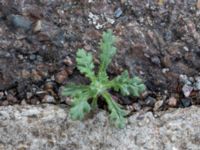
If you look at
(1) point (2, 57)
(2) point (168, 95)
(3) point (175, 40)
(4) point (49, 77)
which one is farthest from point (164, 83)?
(1) point (2, 57)

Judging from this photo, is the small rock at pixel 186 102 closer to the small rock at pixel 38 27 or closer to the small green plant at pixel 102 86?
the small green plant at pixel 102 86

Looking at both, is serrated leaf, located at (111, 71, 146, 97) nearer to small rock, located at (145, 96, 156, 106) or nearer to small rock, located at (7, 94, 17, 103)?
small rock, located at (145, 96, 156, 106)

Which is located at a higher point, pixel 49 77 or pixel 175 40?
pixel 175 40

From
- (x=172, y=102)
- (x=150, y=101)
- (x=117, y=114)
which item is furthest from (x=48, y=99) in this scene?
(x=172, y=102)

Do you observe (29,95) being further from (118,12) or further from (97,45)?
(118,12)

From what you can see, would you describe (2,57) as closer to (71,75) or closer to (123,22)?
(71,75)

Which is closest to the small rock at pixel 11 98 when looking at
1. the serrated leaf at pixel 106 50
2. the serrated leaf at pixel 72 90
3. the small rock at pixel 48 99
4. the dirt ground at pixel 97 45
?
the dirt ground at pixel 97 45

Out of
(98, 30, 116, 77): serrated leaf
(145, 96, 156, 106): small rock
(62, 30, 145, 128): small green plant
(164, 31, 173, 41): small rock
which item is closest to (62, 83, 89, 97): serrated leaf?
(62, 30, 145, 128): small green plant
